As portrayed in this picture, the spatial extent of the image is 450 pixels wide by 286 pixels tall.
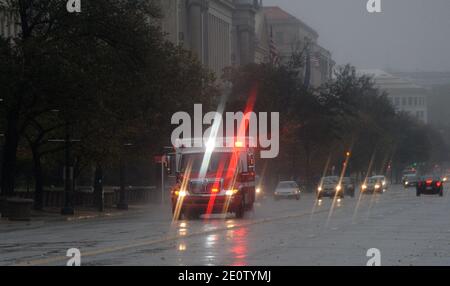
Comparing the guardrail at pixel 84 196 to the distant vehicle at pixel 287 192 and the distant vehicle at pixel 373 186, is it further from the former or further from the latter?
the distant vehicle at pixel 373 186

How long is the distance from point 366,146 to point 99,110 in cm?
9415

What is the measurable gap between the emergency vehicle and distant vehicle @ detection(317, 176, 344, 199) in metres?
37.4

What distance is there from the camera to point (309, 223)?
3703 cm

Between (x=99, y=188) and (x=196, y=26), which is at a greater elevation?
(x=196, y=26)

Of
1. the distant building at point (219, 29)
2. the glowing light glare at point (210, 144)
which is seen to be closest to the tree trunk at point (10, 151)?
the glowing light glare at point (210, 144)

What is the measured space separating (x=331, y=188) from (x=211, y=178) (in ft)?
131

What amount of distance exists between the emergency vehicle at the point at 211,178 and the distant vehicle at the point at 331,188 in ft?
123

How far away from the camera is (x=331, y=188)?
267 ft

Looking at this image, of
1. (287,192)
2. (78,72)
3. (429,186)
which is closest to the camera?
(78,72)

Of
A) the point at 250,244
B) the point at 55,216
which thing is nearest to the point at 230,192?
the point at 55,216

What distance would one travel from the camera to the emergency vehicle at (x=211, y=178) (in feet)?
139

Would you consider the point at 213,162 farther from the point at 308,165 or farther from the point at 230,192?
the point at 308,165

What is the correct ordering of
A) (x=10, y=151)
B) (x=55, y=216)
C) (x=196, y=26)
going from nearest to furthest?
(x=55, y=216)
(x=10, y=151)
(x=196, y=26)
